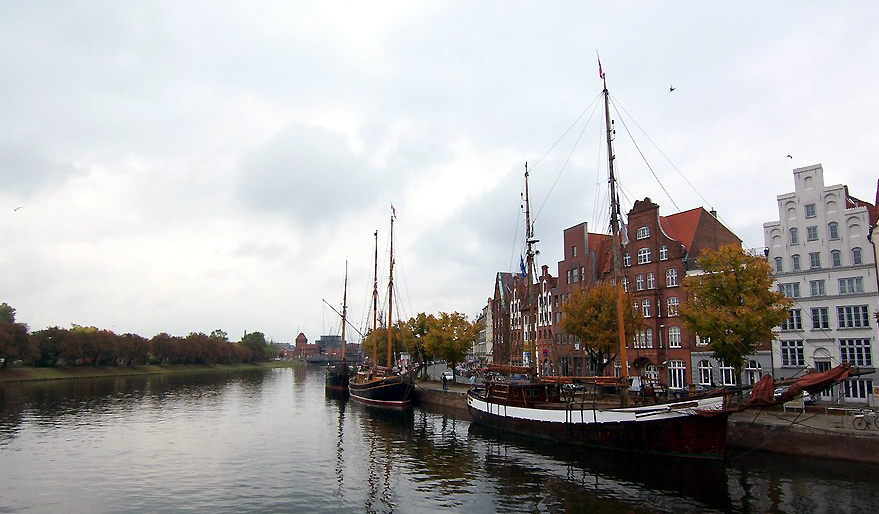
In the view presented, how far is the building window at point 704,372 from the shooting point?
193 feet

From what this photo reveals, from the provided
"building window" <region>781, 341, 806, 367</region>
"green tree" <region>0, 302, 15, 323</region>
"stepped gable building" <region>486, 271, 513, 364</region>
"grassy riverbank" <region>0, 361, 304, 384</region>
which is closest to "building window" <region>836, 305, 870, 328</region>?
"building window" <region>781, 341, 806, 367</region>

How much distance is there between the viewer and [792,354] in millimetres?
51281

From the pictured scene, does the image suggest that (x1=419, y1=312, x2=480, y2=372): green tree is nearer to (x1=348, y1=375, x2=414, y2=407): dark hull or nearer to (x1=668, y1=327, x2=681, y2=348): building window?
(x1=348, y1=375, x2=414, y2=407): dark hull

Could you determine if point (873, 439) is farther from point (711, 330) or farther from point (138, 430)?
point (138, 430)

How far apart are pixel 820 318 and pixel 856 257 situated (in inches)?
234

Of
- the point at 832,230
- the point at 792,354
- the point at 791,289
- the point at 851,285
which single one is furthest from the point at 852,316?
the point at 832,230

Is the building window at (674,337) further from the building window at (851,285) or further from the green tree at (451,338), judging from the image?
the green tree at (451,338)

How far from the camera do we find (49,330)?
124688 millimetres

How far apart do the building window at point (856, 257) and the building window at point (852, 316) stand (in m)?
3.64

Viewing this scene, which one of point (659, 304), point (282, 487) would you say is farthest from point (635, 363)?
point (282, 487)

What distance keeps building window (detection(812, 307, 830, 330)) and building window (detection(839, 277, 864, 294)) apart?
7.17 feet

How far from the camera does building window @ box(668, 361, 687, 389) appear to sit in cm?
6119

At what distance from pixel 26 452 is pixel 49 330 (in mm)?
103624

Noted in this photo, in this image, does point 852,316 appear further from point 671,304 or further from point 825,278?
point 671,304
